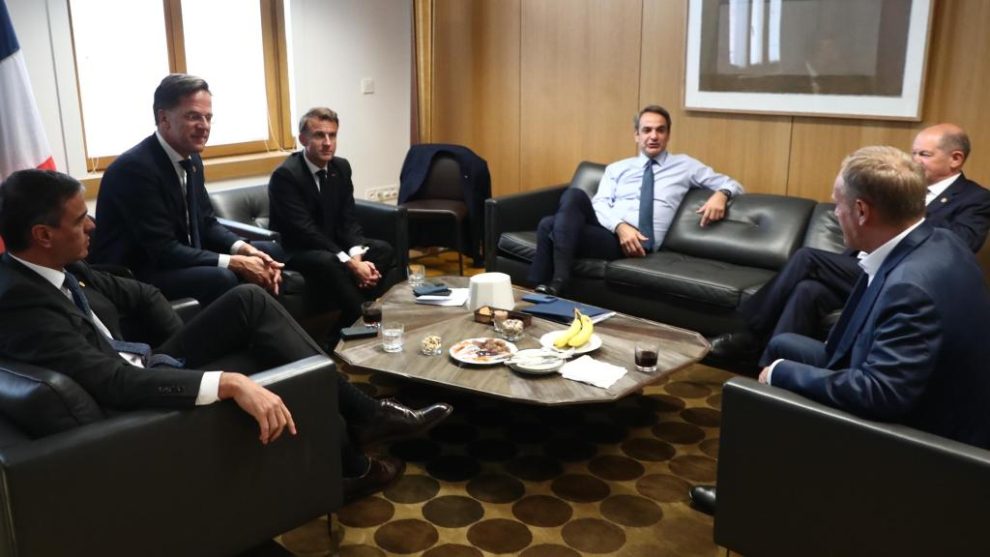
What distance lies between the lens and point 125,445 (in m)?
1.77

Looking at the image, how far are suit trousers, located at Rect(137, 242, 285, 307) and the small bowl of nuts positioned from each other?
966 mm

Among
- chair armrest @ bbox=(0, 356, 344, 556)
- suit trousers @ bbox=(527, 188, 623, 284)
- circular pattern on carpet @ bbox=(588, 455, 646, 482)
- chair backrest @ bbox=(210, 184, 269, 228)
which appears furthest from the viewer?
chair backrest @ bbox=(210, 184, 269, 228)

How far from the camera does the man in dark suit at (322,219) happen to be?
394cm

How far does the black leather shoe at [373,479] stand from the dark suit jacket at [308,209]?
1.56 metres

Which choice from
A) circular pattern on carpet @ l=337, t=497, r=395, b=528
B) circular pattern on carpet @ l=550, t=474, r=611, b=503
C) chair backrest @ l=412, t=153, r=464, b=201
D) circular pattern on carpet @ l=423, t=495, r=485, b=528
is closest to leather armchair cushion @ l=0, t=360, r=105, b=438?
circular pattern on carpet @ l=337, t=497, r=395, b=528

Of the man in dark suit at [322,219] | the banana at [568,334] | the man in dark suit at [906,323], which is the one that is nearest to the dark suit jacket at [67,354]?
the banana at [568,334]

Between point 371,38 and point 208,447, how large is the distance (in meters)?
4.35

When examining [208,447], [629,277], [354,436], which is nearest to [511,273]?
[629,277]

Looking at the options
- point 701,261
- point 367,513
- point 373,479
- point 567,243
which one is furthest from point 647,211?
point 367,513

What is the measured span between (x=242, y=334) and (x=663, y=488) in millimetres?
1418

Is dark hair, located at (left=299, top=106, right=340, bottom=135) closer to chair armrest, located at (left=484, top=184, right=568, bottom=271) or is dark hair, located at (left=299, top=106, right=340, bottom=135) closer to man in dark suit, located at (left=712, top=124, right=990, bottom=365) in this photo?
chair armrest, located at (left=484, top=184, right=568, bottom=271)

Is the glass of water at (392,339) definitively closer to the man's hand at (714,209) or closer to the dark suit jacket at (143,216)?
the dark suit jacket at (143,216)

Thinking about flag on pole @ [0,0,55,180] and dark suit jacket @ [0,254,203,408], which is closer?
dark suit jacket @ [0,254,203,408]

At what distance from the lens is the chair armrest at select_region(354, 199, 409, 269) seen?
4461mm
